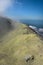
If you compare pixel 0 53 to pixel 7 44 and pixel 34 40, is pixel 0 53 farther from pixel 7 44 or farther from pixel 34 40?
pixel 34 40

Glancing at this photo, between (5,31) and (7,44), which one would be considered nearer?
Answer: (7,44)

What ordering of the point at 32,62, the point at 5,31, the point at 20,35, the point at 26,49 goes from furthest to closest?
the point at 5,31, the point at 20,35, the point at 26,49, the point at 32,62

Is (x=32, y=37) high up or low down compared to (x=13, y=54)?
up

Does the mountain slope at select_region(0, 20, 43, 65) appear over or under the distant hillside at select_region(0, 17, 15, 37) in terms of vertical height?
under

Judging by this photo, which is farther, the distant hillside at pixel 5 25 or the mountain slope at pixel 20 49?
the distant hillside at pixel 5 25

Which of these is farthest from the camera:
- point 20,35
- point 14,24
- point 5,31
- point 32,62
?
point 14,24

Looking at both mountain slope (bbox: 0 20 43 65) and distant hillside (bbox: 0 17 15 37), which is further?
distant hillside (bbox: 0 17 15 37)

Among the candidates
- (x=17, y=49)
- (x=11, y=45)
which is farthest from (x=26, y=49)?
(x=11, y=45)

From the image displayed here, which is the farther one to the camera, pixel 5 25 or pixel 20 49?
pixel 5 25
